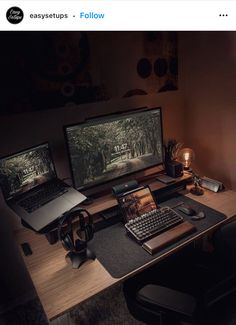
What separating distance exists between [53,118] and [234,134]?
47.2 inches

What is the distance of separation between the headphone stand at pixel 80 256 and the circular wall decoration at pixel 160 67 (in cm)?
128

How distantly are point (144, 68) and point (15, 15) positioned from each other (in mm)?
1071

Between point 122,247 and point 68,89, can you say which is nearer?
point 122,247

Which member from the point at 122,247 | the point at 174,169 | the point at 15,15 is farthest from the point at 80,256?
the point at 15,15

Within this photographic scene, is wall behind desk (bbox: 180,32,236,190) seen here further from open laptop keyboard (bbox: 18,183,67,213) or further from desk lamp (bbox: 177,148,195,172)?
open laptop keyboard (bbox: 18,183,67,213)

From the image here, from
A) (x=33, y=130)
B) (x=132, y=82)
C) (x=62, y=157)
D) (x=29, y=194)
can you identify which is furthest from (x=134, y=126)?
(x=29, y=194)

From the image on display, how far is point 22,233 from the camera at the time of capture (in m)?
1.61

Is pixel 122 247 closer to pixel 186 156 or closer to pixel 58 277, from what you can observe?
pixel 58 277

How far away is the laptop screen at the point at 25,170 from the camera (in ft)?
4.53

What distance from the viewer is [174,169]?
192cm

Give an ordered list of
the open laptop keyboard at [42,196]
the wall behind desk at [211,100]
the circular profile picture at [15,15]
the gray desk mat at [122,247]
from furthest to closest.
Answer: the wall behind desk at [211,100] → the open laptop keyboard at [42,196] → the gray desk mat at [122,247] → the circular profile picture at [15,15]

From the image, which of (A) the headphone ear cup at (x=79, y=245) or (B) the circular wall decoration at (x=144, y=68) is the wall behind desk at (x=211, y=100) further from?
(A) the headphone ear cup at (x=79, y=245)

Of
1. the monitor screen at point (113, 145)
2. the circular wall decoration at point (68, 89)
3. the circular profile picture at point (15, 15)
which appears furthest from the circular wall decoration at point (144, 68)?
the circular profile picture at point (15, 15)

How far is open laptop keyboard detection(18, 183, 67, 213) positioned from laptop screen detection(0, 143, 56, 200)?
0.14 ft
